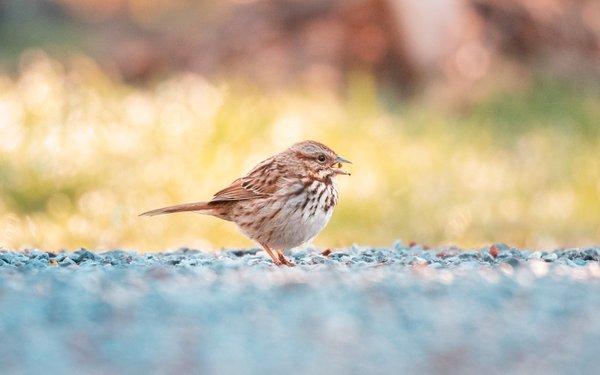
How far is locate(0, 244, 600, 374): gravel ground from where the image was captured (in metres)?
4.01

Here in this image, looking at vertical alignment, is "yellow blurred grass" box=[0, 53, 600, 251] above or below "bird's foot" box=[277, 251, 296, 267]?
above

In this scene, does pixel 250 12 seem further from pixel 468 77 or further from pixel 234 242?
pixel 234 242

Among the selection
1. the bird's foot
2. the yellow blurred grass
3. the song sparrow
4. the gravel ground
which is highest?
the yellow blurred grass

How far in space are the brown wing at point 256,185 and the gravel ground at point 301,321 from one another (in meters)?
1.81

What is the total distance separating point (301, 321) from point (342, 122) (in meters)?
8.82

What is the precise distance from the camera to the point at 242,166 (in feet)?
37.1

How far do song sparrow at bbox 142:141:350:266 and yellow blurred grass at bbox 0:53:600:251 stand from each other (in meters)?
1.95

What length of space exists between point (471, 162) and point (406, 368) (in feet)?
28.0

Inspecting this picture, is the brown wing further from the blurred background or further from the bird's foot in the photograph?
the blurred background

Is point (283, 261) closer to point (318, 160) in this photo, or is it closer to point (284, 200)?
point (284, 200)

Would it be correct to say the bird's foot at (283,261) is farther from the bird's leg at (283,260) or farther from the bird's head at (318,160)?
the bird's head at (318,160)

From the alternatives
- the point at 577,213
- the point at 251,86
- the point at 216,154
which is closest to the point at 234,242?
the point at 216,154

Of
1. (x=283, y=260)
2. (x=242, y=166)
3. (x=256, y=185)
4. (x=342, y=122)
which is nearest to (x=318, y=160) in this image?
(x=256, y=185)

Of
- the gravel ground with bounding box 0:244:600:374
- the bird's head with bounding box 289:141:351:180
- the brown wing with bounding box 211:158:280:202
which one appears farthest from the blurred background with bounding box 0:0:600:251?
the gravel ground with bounding box 0:244:600:374
